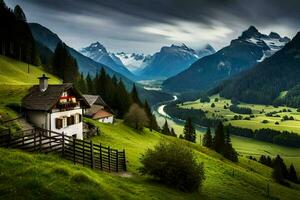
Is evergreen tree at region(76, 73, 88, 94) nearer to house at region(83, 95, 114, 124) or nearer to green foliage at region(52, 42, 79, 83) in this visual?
green foliage at region(52, 42, 79, 83)

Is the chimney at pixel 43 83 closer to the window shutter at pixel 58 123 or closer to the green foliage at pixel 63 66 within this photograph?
the window shutter at pixel 58 123

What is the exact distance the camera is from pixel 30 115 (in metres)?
52.8

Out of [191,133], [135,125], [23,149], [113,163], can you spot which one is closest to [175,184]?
[113,163]

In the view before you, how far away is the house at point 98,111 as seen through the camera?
329ft

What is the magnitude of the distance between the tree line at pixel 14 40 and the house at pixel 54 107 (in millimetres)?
89895

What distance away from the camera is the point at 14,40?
5556 inches

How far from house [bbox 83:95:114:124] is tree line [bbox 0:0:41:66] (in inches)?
2051

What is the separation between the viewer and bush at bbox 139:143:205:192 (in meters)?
41.4

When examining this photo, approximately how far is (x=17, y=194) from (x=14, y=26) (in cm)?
13208

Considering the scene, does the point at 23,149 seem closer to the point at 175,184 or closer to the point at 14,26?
the point at 175,184

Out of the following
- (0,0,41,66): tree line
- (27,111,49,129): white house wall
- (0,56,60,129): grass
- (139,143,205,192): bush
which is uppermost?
(0,0,41,66): tree line

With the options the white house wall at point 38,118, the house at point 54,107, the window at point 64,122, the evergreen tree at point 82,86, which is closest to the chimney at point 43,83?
the house at point 54,107

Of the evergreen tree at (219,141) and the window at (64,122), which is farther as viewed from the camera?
the evergreen tree at (219,141)

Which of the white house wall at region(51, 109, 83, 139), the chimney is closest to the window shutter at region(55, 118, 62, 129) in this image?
the white house wall at region(51, 109, 83, 139)
